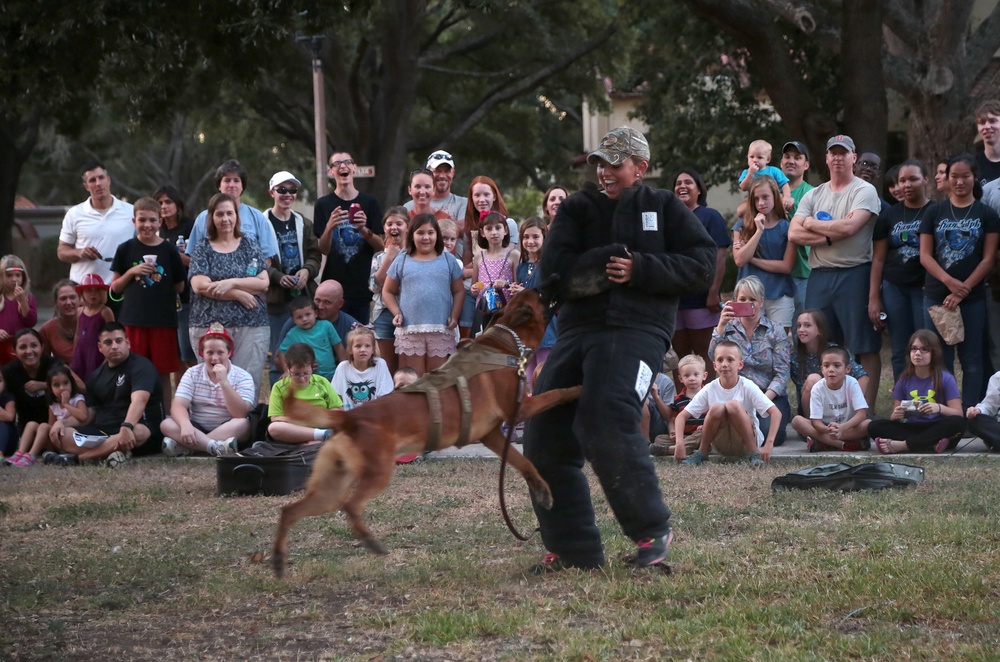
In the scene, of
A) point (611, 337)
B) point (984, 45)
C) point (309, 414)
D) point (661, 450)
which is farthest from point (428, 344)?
point (984, 45)

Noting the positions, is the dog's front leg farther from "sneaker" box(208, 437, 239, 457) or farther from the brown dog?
"sneaker" box(208, 437, 239, 457)

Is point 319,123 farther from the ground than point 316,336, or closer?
farther from the ground

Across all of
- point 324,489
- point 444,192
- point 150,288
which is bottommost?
point 324,489

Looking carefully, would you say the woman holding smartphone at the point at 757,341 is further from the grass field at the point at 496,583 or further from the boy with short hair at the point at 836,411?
the grass field at the point at 496,583

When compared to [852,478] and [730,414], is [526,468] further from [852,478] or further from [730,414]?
[730,414]

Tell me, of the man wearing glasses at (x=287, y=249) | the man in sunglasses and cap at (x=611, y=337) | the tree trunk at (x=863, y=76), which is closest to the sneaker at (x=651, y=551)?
the man in sunglasses and cap at (x=611, y=337)

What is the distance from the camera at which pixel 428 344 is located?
969cm

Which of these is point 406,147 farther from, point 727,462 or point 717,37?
point 727,462

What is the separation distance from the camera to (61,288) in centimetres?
1066

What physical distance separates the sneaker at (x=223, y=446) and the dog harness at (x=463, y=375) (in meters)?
4.70

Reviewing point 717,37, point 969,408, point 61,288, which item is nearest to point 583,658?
point 969,408

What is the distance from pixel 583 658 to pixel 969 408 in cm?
561

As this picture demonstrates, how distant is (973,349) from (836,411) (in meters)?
1.17

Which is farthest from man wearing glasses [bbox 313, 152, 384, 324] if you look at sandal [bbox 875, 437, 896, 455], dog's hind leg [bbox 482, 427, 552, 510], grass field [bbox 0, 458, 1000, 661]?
dog's hind leg [bbox 482, 427, 552, 510]
